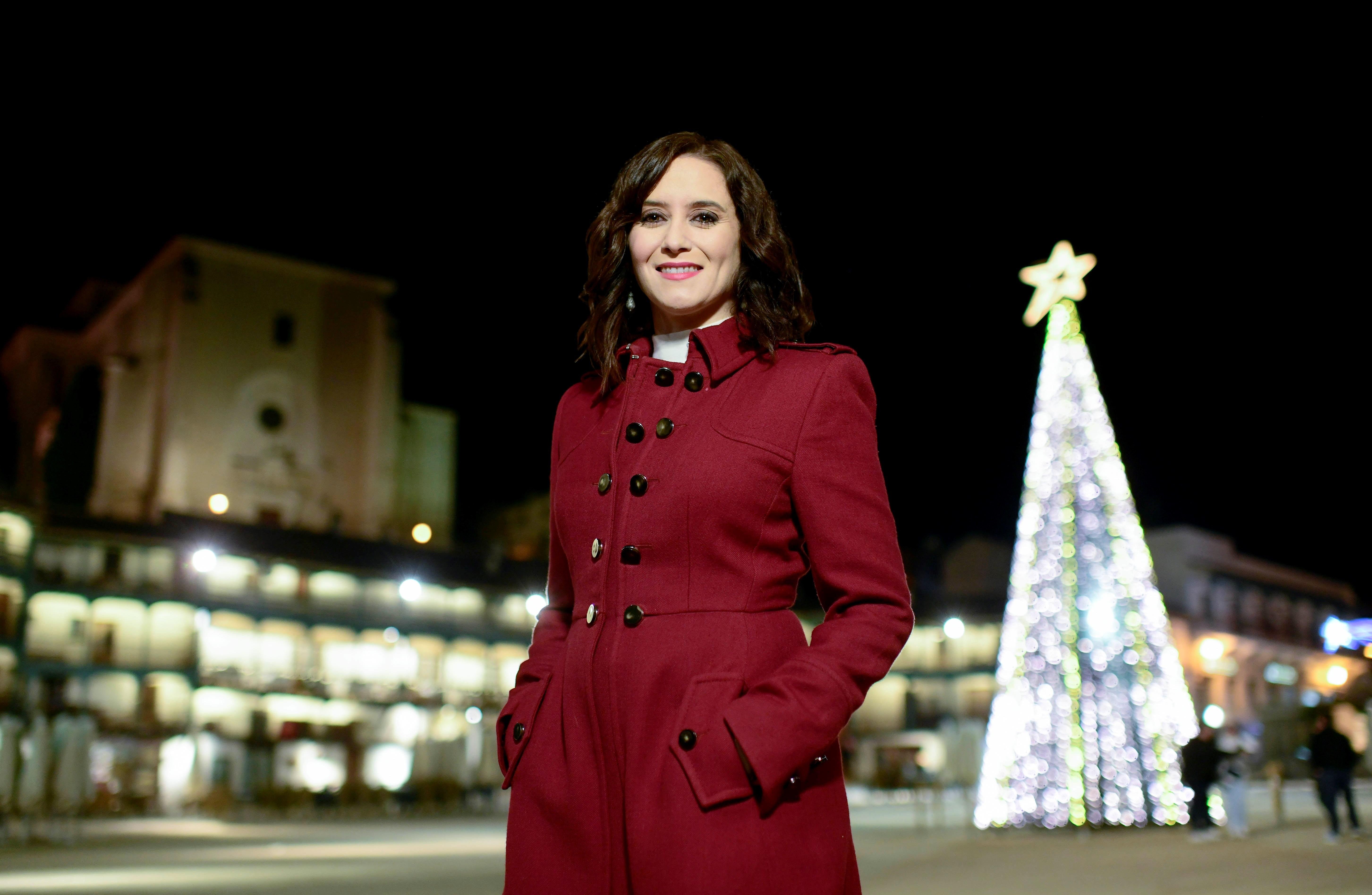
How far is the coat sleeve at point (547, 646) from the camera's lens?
2.14m

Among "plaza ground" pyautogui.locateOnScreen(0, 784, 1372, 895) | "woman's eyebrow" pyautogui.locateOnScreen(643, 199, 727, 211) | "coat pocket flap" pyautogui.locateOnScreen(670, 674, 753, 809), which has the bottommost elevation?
"plaza ground" pyautogui.locateOnScreen(0, 784, 1372, 895)

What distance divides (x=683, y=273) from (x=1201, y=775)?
50.7 feet

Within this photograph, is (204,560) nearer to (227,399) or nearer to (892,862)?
(227,399)

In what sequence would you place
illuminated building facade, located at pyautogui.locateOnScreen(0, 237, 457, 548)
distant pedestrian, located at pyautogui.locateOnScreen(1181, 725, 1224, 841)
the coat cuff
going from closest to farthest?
A: the coat cuff, distant pedestrian, located at pyautogui.locateOnScreen(1181, 725, 1224, 841), illuminated building facade, located at pyautogui.locateOnScreen(0, 237, 457, 548)

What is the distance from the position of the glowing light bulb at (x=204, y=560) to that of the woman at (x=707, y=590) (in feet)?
160

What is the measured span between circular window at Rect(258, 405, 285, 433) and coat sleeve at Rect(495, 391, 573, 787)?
2119 inches

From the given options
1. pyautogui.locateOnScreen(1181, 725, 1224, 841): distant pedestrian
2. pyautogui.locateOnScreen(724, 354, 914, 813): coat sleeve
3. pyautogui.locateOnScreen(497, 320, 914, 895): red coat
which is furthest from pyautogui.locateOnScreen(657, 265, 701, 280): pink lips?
pyautogui.locateOnScreen(1181, 725, 1224, 841): distant pedestrian

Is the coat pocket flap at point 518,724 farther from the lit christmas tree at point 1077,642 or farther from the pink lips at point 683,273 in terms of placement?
the lit christmas tree at point 1077,642

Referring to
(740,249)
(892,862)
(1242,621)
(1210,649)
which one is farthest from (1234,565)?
(740,249)

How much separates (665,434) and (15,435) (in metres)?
67.5

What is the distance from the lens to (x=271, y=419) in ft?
177

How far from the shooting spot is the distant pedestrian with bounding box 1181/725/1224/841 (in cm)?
1580

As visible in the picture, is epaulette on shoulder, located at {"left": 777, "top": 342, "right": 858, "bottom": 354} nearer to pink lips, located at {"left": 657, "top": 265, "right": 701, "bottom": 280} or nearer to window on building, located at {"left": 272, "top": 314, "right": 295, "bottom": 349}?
pink lips, located at {"left": 657, "top": 265, "right": 701, "bottom": 280}

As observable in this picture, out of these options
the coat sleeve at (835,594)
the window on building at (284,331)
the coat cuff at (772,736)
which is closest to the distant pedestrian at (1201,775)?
the coat sleeve at (835,594)
